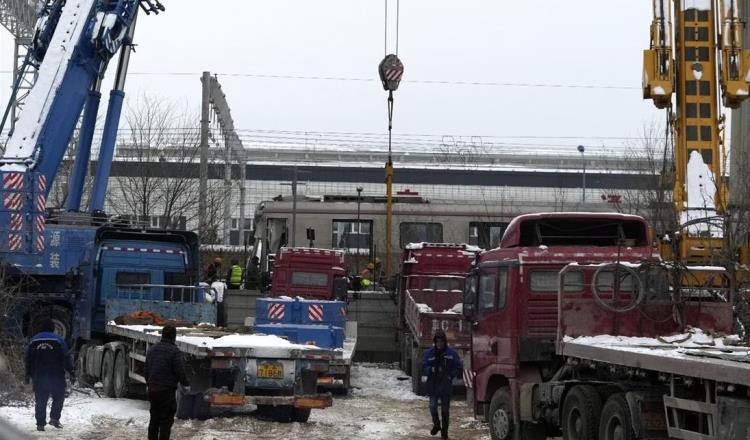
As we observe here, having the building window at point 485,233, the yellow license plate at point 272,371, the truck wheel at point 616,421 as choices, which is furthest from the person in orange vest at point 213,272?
the truck wheel at point 616,421

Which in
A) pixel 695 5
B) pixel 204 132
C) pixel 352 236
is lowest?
pixel 352 236

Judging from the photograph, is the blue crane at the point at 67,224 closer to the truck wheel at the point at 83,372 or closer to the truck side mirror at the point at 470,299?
the truck wheel at the point at 83,372

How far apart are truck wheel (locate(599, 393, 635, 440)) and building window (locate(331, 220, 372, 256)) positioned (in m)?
29.8

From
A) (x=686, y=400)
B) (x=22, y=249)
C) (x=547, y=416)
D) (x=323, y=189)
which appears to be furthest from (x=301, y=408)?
(x=323, y=189)

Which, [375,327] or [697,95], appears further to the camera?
[375,327]

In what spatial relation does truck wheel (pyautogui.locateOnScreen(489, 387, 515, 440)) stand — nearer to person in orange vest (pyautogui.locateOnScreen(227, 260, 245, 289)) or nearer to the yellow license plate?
the yellow license plate

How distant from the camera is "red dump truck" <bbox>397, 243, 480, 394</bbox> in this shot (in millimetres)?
25406

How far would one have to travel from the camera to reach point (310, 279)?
29406 mm

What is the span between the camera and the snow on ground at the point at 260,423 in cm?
1546

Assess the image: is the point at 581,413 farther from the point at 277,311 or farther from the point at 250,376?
the point at 277,311

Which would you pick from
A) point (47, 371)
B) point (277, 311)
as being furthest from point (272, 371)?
point (277, 311)

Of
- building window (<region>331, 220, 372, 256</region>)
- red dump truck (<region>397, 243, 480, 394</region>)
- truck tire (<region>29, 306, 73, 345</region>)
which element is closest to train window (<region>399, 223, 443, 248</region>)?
building window (<region>331, 220, 372, 256</region>)

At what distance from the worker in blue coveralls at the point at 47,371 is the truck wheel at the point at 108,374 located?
4674mm

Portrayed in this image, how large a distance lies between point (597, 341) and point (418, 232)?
30.6 m
